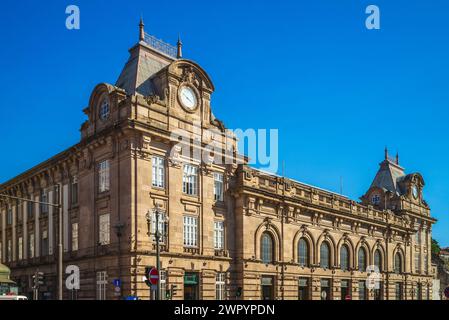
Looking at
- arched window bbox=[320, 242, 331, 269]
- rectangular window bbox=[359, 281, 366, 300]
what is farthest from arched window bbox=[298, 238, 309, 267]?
rectangular window bbox=[359, 281, 366, 300]

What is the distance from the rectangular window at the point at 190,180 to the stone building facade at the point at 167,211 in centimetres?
14

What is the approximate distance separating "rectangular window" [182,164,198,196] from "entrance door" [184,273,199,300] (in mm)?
6140

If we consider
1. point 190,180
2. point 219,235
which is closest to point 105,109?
point 190,180

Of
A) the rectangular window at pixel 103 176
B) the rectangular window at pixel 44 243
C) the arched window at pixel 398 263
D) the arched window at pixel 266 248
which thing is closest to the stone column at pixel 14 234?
the rectangular window at pixel 44 243

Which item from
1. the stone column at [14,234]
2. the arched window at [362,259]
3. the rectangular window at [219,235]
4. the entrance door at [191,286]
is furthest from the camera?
the arched window at [362,259]

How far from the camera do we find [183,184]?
128 ft

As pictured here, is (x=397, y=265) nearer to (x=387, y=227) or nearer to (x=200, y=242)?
(x=387, y=227)

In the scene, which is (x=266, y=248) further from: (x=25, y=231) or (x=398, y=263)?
(x=398, y=263)

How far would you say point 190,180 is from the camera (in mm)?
39688

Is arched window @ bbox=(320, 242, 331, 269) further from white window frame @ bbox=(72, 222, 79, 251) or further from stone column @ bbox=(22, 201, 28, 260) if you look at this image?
stone column @ bbox=(22, 201, 28, 260)

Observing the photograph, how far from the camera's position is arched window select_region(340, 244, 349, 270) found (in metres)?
54.7

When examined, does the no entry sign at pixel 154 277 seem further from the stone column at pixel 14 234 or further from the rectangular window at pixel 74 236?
the stone column at pixel 14 234

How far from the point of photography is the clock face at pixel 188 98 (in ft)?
132

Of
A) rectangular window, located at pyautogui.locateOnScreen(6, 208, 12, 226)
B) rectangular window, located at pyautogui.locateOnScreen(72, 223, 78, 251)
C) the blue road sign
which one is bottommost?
the blue road sign
